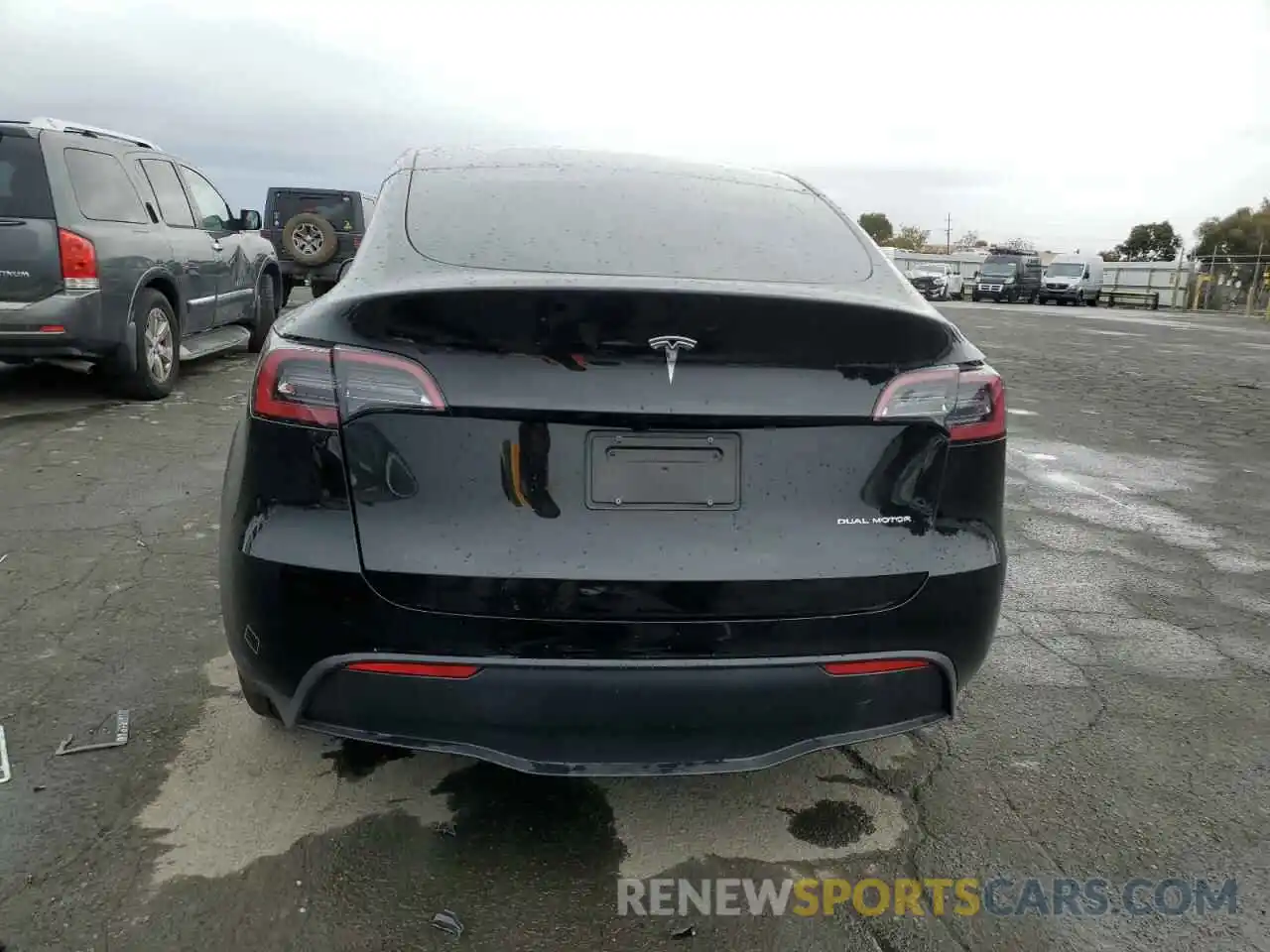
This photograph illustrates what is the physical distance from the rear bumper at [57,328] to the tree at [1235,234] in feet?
248

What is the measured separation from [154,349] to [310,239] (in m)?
6.81

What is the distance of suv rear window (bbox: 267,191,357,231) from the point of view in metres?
17.1

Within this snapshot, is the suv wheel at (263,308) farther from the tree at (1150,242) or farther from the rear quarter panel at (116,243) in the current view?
the tree at (1150,242)

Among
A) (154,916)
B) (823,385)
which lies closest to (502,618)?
(823,385)

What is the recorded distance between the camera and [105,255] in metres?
6.98

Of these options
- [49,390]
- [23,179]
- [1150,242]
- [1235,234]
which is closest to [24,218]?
[23,179]

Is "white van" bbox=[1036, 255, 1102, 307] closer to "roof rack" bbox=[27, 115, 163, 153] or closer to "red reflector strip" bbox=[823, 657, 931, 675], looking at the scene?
"roof rack" bbox=[27, 115, 163, 153]

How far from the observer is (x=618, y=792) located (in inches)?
106

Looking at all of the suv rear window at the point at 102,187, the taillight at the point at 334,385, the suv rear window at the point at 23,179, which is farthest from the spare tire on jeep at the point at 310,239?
the taillight at the point at 334,385

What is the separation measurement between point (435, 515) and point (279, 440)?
1.28 feet

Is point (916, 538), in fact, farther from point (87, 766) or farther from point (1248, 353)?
point (1248, 353)

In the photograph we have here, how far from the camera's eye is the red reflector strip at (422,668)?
6.81ft

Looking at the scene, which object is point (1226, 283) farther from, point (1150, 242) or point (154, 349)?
point (1150, 242)

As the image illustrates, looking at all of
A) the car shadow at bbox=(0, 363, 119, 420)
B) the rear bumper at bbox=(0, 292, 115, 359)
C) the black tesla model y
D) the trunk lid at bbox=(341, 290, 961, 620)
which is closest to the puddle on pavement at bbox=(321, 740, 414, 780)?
the black tesla model y
